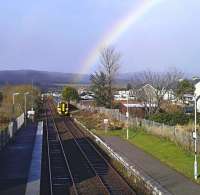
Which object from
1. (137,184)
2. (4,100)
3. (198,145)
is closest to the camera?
(137,184)

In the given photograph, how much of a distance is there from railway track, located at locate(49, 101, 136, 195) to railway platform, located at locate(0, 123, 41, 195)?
2.12 meters

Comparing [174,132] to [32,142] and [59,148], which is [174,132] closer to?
[59,148]

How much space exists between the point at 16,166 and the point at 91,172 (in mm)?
3901

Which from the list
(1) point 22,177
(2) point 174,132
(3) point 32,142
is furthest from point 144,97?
(1) point 22,177

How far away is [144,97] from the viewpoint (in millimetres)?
71000

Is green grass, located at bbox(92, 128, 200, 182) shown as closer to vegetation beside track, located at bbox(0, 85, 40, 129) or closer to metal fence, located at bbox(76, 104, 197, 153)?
metal fence, located at bbox(76, 104, 197, 153)

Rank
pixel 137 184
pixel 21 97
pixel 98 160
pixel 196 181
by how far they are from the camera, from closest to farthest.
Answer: pixel 196 181 → pixel 137 184 → pixel 98 160 → pixel 21 97

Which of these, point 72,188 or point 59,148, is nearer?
point 72,188

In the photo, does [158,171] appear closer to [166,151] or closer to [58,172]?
[58,172]

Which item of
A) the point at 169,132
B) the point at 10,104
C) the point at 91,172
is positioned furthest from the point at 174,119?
the point at 10,104

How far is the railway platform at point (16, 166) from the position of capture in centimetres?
1977

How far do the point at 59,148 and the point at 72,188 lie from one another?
18088 millimetres

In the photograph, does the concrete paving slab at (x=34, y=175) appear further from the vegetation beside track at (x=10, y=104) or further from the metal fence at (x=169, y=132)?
the vegetation beside track at (x=10, y=104)

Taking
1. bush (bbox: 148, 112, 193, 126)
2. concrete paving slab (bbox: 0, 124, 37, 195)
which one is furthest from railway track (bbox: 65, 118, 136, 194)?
bush (bbox: 148, 112, 193, 126)
